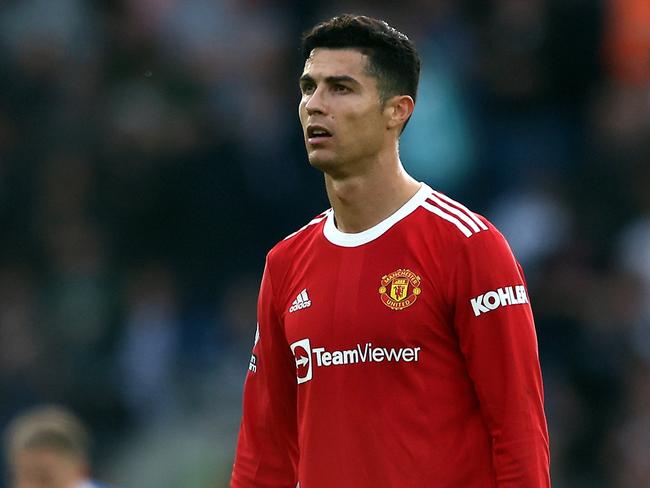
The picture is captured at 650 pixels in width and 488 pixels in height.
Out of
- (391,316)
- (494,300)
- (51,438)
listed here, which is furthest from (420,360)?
(51,438)

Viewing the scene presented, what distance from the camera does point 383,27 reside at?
431 centimetres

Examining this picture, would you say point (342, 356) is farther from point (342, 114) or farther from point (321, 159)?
point (342, 114)

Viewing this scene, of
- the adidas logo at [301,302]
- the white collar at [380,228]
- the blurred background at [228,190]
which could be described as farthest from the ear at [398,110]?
the blurred background at [228,190]

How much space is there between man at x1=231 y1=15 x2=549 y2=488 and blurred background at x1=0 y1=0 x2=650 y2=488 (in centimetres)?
468

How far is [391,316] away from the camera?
414 centimetres

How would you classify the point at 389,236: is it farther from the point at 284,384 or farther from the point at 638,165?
the point at 638,165

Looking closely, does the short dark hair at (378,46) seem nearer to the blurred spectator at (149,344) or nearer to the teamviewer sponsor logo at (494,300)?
the teamviewer sponsor logo at (494,300)

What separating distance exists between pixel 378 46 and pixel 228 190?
578 centimetres

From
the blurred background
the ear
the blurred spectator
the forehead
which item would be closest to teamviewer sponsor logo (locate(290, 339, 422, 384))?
the ear

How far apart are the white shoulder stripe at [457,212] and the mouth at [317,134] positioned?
0.38 m

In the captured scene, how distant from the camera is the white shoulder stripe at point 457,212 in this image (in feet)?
13.5

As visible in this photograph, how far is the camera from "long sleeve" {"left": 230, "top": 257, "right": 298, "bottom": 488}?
180 inches

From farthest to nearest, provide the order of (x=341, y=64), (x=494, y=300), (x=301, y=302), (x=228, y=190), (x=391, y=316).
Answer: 1. (x=228, y=190)
2. (x=301, y=302)
3. (x=341, y=64)
4. (x=391, y=316)
5. (x=494, y=300)

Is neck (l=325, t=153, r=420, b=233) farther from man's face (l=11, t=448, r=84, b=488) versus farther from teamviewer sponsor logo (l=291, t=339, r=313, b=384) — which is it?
man's face (l=11, t=448, r=84, b=488)
